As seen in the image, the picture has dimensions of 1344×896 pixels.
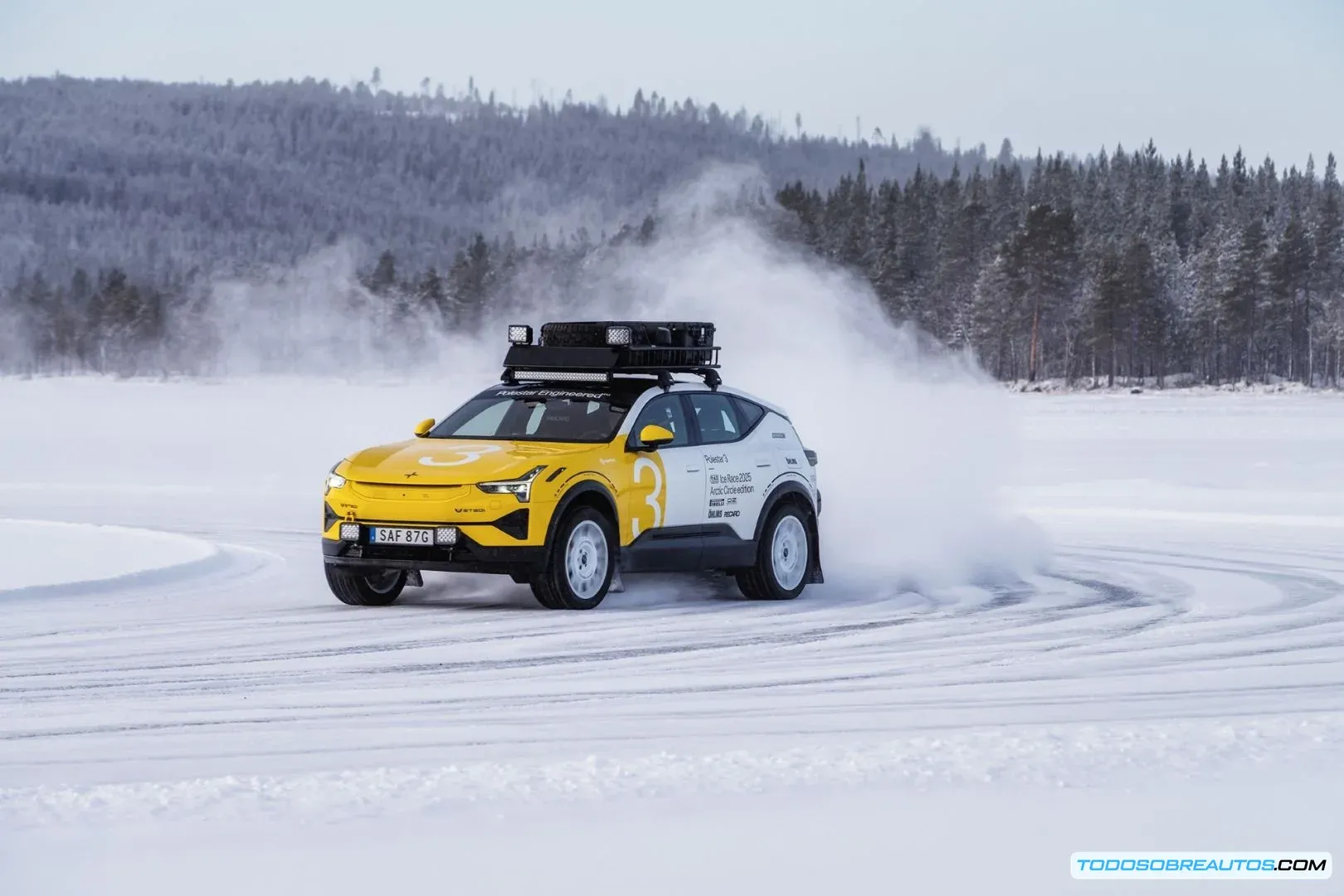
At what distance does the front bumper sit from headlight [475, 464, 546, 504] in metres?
0.34

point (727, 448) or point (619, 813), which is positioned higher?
point (727, 448)

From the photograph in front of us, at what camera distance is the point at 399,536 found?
41.9 feet

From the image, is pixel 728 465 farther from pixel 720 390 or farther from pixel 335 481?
pixel 335 481

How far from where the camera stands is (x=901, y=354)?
144 metres

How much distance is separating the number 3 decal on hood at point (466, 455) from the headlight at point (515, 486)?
0.35 m

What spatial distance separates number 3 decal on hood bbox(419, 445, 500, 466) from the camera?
1299 centimetres

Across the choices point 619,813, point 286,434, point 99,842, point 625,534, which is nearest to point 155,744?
point 99,842

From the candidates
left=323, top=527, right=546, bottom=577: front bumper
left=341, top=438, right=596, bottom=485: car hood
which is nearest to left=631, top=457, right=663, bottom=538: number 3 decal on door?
left=341, top=438, right=596, bottom=485: car hood

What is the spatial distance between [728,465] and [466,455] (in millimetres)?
2176

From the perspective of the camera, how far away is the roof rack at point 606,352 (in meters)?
14.0

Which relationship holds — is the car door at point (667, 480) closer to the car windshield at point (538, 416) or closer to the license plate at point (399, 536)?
the car windshield at point (538, 416)

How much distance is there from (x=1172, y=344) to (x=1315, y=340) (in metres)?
10.3

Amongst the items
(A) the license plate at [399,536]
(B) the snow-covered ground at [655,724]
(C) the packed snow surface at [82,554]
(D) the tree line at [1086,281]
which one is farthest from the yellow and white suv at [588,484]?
(D) the tree line at [1086,281]

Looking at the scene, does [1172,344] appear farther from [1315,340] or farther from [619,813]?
[619,813]
